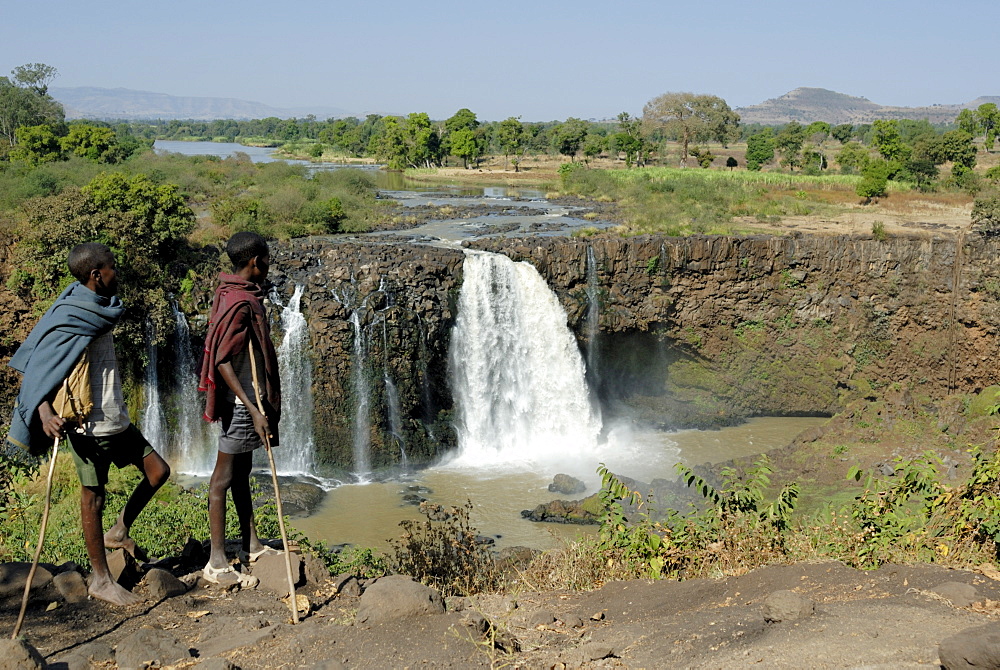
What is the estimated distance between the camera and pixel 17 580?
427 centimetres

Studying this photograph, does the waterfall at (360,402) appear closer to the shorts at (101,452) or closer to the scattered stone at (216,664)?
the shorts at (101,452)

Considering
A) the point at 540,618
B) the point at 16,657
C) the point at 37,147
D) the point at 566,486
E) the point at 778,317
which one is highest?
the point at 37,147

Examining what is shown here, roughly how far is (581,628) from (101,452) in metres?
2.67

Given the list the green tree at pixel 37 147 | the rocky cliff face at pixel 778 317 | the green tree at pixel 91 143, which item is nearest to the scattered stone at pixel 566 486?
the rocky cliff face at pixel 778 317

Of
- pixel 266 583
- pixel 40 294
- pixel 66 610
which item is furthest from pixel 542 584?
pixel 40 294

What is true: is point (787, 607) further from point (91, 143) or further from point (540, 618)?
point (91, 143)

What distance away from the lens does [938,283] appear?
1784cm

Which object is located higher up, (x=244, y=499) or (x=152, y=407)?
(x=244, y=499)

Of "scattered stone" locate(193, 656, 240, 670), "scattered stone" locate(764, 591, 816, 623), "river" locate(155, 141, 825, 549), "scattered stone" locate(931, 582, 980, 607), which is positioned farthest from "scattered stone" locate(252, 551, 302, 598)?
"river" locate(155, 141, 825, 549)

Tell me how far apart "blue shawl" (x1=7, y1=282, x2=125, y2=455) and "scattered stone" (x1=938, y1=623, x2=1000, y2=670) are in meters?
4.06

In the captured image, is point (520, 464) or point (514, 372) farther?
point (514, 372)

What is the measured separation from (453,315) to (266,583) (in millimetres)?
11860

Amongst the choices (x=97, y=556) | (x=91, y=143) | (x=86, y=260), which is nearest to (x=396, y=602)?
(x=97, y=556)

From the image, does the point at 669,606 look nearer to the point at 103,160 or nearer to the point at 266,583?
the point at 266,583
